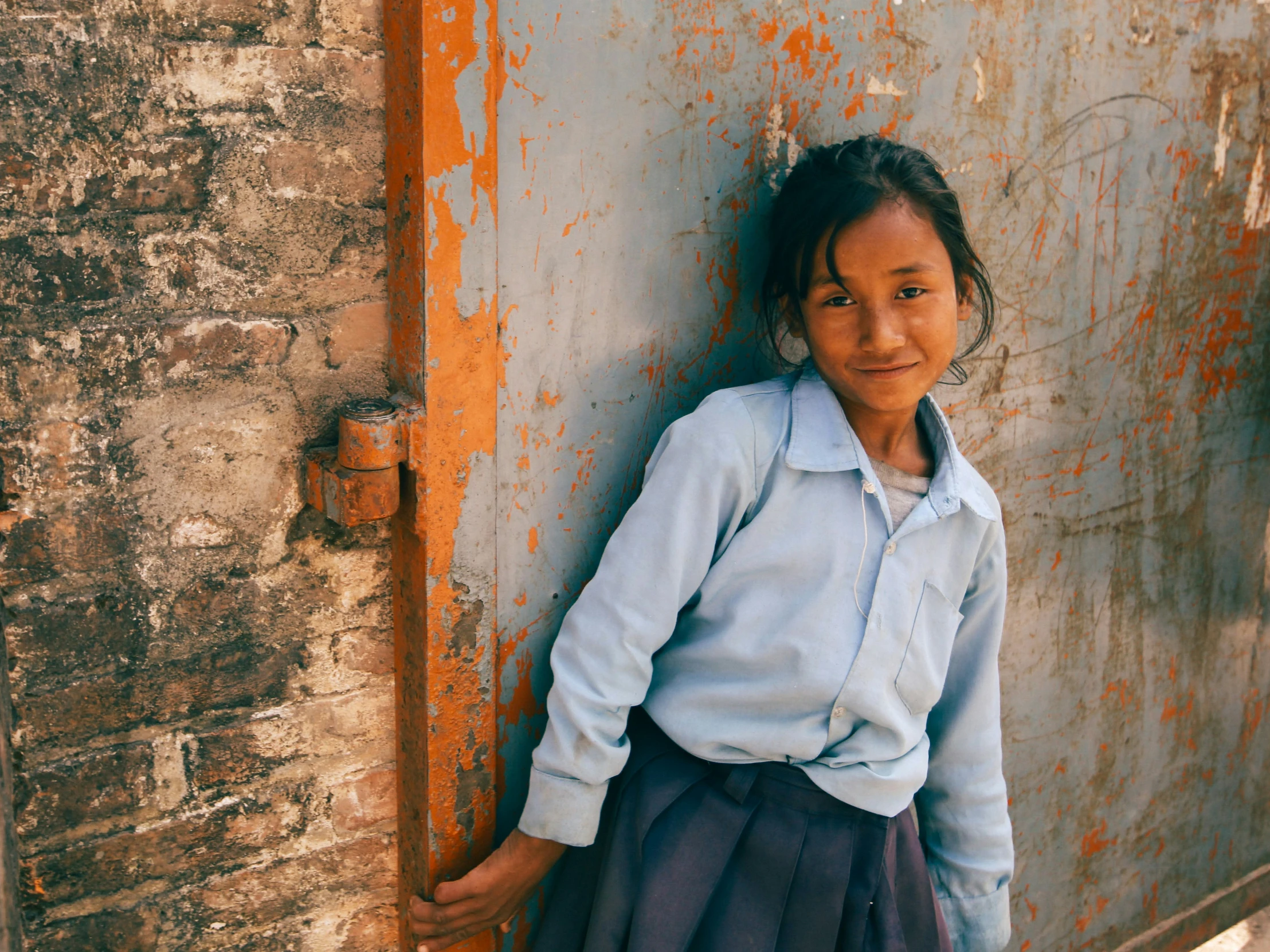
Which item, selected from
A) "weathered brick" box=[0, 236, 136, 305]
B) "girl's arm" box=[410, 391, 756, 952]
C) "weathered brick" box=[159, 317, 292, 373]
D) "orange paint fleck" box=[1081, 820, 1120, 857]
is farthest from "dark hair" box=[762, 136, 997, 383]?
"orange paint fleck" box=[1081, 820, 1120, 857]

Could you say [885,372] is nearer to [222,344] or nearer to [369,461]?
[369,461]

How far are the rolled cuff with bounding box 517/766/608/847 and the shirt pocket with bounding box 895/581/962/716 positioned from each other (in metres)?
0.46

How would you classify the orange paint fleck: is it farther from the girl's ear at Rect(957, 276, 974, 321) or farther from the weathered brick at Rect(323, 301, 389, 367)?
the weathered brick at Rect(323, 301, 389, 367)

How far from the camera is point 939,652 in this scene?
4.90 feet

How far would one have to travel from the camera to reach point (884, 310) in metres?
1.37

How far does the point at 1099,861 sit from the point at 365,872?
A: 1896 millimetres

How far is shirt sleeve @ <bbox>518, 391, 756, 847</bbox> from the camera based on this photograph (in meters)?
1.32

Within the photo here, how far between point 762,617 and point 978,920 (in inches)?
28.9

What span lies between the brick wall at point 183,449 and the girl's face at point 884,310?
611mm

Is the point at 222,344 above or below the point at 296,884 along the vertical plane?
above

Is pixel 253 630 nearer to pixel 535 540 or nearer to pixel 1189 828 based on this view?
pixel 535 540

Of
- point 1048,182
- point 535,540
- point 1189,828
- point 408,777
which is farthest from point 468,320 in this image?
point 1189,828

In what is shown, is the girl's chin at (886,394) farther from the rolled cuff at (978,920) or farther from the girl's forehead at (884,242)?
the rolled cuff at (978,920)

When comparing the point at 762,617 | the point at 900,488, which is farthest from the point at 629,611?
the point at 900,488
